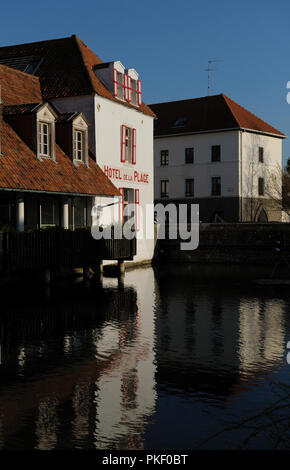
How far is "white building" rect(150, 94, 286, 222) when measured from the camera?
50.2m

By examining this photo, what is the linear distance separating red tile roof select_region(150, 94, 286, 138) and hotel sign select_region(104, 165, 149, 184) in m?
19.3

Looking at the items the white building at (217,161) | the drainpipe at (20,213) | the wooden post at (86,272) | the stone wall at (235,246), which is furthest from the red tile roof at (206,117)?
the drainpipe at (20,213)

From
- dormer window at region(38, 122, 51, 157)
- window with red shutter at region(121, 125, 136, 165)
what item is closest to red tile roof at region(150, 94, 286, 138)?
window with red shutter at region(121, 125, 136, 165)

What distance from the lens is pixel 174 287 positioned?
22688 mm

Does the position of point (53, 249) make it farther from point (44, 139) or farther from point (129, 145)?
point (129, 145)

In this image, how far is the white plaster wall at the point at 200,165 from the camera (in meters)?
50.2

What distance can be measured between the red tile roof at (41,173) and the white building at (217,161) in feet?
81.5

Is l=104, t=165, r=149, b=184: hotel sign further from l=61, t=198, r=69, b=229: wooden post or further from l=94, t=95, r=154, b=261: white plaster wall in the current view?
l=61, t=198, r=69, b=229: wooden post

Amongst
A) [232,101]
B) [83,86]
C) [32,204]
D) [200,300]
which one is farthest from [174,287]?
[232,101]

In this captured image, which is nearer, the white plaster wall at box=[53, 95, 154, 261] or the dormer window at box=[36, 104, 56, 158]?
the dormer window at box=[36, 104, 56, 158]

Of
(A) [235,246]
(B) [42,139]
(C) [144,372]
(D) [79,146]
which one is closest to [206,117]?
(A) [235,246]

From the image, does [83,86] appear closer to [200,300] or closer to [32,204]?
[32,204]
